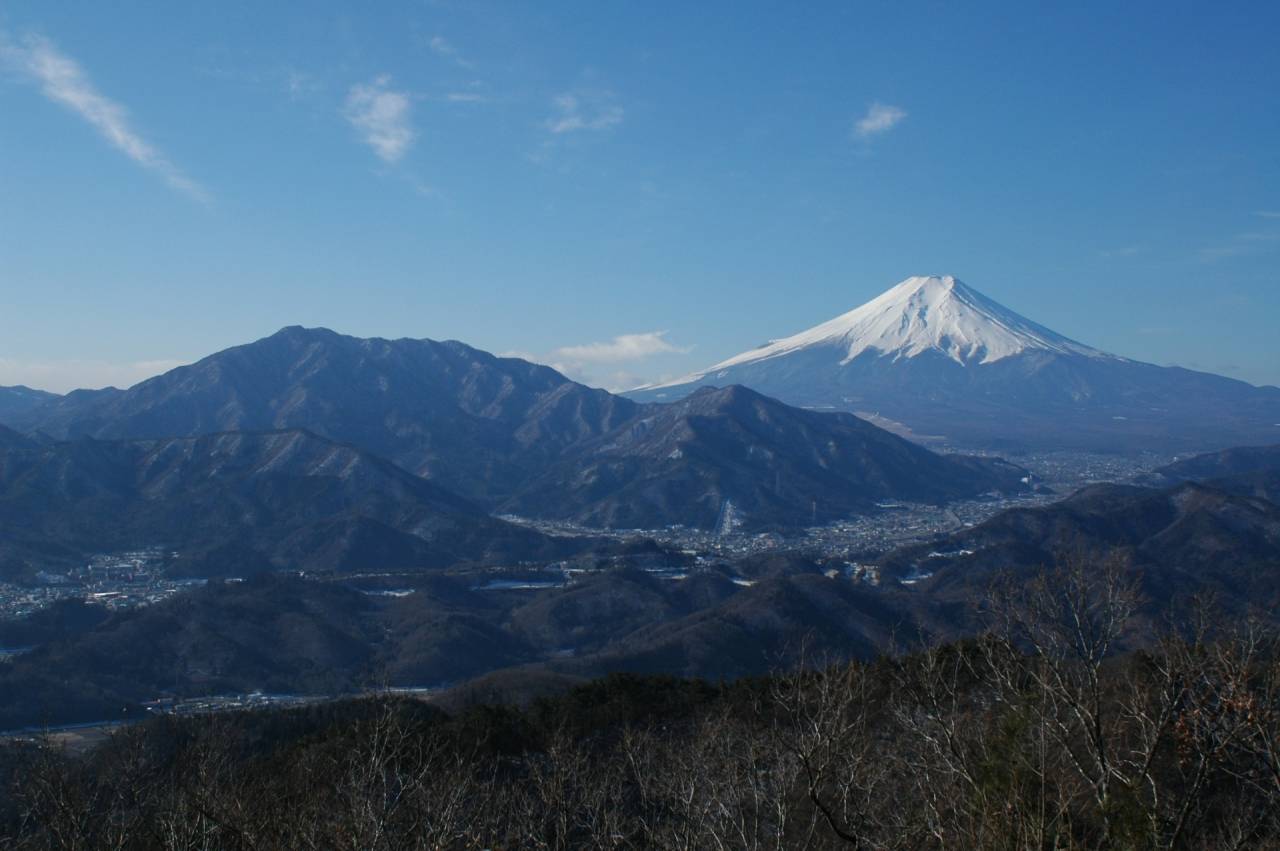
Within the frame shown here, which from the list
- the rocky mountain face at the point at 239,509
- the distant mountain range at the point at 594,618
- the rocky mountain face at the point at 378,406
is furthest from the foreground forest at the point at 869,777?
the rocky mountain face at the point at 378,406

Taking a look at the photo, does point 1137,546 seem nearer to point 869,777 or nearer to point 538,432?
point 869,777

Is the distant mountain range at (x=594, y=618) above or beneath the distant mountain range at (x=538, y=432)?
beneath

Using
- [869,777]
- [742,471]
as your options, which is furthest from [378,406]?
[869,777]

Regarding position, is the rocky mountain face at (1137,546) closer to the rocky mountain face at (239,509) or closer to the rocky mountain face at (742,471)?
the rocky mountain face at (742,471)

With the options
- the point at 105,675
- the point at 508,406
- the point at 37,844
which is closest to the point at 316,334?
the point at 508,406

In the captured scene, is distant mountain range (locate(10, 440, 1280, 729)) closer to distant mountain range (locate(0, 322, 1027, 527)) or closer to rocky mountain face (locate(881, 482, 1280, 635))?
rocky mountain face (locate(881, 482, 1280, 635))
